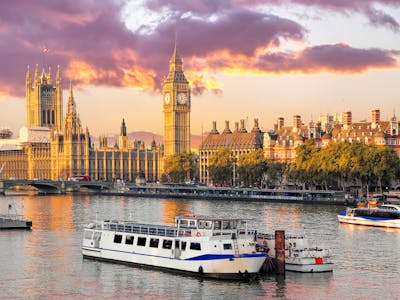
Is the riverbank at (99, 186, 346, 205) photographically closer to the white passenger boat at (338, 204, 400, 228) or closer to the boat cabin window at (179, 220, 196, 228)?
the white passenger boat at (338, 204, 400, 228)

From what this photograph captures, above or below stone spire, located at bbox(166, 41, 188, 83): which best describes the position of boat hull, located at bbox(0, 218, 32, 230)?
below

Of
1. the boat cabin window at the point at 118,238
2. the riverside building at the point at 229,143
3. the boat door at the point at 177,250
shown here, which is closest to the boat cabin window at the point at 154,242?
the boat door at the point at 177,250

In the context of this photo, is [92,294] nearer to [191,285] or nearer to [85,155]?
[191,285]

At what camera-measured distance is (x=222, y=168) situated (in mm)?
132250

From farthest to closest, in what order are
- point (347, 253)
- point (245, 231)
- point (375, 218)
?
1. point (375, 218)
2. point (347, 253)
3. point (245, 231)

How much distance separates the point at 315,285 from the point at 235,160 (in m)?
98.0

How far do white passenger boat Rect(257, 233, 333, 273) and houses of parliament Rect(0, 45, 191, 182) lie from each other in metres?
A: 118

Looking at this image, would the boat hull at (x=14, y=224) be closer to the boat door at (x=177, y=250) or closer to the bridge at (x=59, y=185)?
the boat door at (x=177, y=250)

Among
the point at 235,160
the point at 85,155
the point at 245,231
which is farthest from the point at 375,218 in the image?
the point at 85,155

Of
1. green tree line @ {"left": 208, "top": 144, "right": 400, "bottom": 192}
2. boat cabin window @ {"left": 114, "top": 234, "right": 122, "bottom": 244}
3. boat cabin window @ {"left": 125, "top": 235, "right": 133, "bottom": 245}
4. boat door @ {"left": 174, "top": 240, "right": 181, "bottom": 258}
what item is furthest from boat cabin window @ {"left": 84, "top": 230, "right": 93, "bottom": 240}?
green tree line @ {"left": 208, "top": 144, "right": 400, "bottom": 192}

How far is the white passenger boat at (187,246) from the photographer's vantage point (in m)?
38.9

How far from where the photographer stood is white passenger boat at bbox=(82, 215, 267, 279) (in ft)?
128

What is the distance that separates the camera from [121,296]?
1460 inches

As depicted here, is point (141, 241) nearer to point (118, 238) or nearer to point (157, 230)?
point (157, 230)
